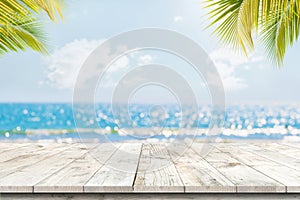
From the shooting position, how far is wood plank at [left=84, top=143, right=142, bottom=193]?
1.24 meters

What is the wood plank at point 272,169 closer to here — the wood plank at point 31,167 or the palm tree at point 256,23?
the palm tree at point 256,23

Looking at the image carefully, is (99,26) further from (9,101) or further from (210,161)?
(210,161)

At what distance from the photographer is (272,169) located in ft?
5.23

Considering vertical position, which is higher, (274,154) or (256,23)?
(256,23)

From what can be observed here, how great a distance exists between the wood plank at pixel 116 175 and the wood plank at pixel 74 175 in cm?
3

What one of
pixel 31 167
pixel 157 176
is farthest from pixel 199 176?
pixel 31 167

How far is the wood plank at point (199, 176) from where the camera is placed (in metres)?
1.23

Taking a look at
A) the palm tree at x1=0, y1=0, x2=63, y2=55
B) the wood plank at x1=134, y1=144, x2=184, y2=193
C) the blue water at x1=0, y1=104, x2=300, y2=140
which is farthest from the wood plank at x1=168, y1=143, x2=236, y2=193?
the blue water at x1=0, y1=104, x2=300, y2=140

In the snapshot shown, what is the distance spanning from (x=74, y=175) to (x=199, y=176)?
0.58m

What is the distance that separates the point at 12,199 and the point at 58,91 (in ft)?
14.0

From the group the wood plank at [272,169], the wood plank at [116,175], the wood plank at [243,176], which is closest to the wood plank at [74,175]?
the wood plank at [116,175]

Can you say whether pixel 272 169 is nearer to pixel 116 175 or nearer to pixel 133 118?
pixel 116 175

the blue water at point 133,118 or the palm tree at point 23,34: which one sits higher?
the palm tree at point 23,34

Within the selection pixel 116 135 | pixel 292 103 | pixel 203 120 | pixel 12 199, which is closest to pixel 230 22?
pixel 12 199
